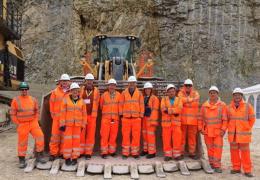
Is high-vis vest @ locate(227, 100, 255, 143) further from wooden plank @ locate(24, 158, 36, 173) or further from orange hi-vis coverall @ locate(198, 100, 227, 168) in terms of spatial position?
wooden plank @ locate(24, 158, 36, 173)

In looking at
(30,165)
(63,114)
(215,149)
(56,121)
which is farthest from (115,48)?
(215,149)

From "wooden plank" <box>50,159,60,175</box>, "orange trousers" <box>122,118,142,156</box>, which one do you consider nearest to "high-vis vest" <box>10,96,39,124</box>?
"wooden plank" <box>50,159,60,175</box>

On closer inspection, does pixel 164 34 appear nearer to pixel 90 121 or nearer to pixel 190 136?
pixel 190 136

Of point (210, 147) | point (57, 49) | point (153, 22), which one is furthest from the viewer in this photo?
point (153, 22)

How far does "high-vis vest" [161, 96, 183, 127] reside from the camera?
299 inches

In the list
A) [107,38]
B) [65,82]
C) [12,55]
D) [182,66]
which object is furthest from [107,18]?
[65,82]

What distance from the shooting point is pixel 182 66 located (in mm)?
31734

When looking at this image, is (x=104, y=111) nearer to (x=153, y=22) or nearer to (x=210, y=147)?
(x=210, y=147)

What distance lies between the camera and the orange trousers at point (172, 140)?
7617 mm

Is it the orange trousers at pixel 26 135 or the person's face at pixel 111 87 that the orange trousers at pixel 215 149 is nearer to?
the person's face at pixel 111 87

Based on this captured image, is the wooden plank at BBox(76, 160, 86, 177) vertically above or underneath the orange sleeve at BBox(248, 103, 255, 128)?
underneath

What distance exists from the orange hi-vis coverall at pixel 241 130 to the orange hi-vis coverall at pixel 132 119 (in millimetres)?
1825

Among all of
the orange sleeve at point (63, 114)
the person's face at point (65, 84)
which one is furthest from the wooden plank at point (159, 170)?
the person's face at point (65, 84)

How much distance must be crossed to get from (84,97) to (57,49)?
79.2 feet
